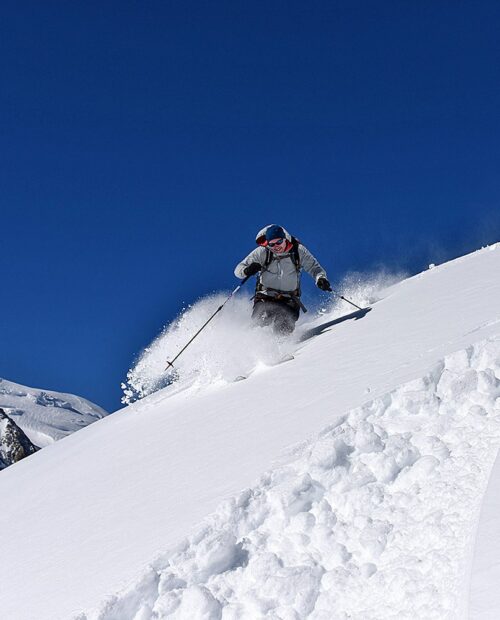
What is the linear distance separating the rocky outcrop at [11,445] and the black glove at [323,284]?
12364cm

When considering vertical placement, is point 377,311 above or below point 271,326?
above

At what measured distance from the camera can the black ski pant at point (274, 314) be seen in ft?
32.1

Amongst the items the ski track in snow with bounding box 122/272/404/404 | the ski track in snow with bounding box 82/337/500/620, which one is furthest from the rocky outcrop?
the ski track in snow with bounding box 82/337/500/620

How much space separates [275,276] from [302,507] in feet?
19.0

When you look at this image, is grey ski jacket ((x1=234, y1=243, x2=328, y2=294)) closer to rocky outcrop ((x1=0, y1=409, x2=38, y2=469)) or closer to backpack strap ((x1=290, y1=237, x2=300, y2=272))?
backpack strap ((x1=290, y1=237, x2=300, y2=272))

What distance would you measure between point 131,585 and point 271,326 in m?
6.05

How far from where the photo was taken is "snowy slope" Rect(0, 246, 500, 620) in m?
3.86

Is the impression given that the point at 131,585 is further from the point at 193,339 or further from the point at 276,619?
the point at 193,339

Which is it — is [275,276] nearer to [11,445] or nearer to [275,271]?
[275,271]

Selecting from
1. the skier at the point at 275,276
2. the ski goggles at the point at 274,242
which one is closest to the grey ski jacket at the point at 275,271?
the skier at the point at 275,276

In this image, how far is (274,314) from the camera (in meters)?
9.80

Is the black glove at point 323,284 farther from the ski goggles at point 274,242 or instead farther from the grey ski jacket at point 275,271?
the ski goggles at point 274,242

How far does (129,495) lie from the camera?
18.5ft

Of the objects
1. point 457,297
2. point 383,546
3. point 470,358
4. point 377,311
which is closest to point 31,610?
point 383,546
